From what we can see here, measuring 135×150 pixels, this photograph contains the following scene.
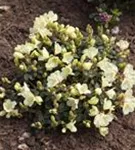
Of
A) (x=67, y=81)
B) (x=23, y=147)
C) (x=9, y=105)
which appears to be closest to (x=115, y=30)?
(x=67, y=81)

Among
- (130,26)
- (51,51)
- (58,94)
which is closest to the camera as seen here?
(58,94)

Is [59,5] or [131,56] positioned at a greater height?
[59,5]

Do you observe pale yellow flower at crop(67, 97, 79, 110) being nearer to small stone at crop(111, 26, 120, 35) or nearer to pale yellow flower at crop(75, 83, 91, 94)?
pale yellow flower at crop(75, 83, 91, 94)

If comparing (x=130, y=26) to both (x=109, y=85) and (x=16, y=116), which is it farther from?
(x=16, y=116)

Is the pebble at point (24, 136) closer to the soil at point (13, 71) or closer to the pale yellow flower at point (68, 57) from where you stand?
the soil at point (13, 71)

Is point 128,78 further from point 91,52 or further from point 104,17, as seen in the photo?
point 104,17

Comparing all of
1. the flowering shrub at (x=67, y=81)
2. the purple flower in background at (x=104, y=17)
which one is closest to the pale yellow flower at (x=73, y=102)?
the flowering shrub at (x=67, y=81)

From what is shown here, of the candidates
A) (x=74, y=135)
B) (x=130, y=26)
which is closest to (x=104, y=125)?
(x=74, y=135)
